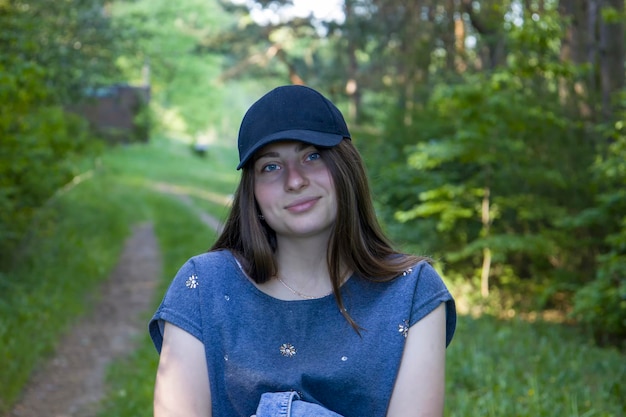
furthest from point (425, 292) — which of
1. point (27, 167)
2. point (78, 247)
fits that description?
point (78, 247)

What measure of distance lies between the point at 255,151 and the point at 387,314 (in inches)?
24.6

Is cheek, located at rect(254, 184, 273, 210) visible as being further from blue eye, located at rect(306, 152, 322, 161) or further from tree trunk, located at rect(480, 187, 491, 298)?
tree trunk, located at rect(480, 187, 491, 298)

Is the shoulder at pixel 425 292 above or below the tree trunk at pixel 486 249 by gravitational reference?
above

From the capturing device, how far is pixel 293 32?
24.0 m

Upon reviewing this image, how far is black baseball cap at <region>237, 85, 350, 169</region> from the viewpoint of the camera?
250cm

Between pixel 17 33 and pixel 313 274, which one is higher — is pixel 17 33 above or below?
above

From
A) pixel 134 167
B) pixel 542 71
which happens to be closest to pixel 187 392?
pixel 542 71

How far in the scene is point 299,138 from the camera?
2.47m

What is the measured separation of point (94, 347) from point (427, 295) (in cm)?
636

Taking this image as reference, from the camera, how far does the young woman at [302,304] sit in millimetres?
2445

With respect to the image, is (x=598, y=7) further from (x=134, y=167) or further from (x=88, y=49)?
(x=134, y=167)

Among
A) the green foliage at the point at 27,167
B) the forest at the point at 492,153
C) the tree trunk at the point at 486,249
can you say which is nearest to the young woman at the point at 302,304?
the forest at the point at 492,153

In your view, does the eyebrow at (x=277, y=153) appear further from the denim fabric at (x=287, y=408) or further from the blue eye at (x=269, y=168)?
the denim fabric at (x=287, y=408)

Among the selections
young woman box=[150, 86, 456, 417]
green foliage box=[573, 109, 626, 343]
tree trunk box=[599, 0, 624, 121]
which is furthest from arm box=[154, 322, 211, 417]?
tree trunk box=[599, 0, 624, 121]
